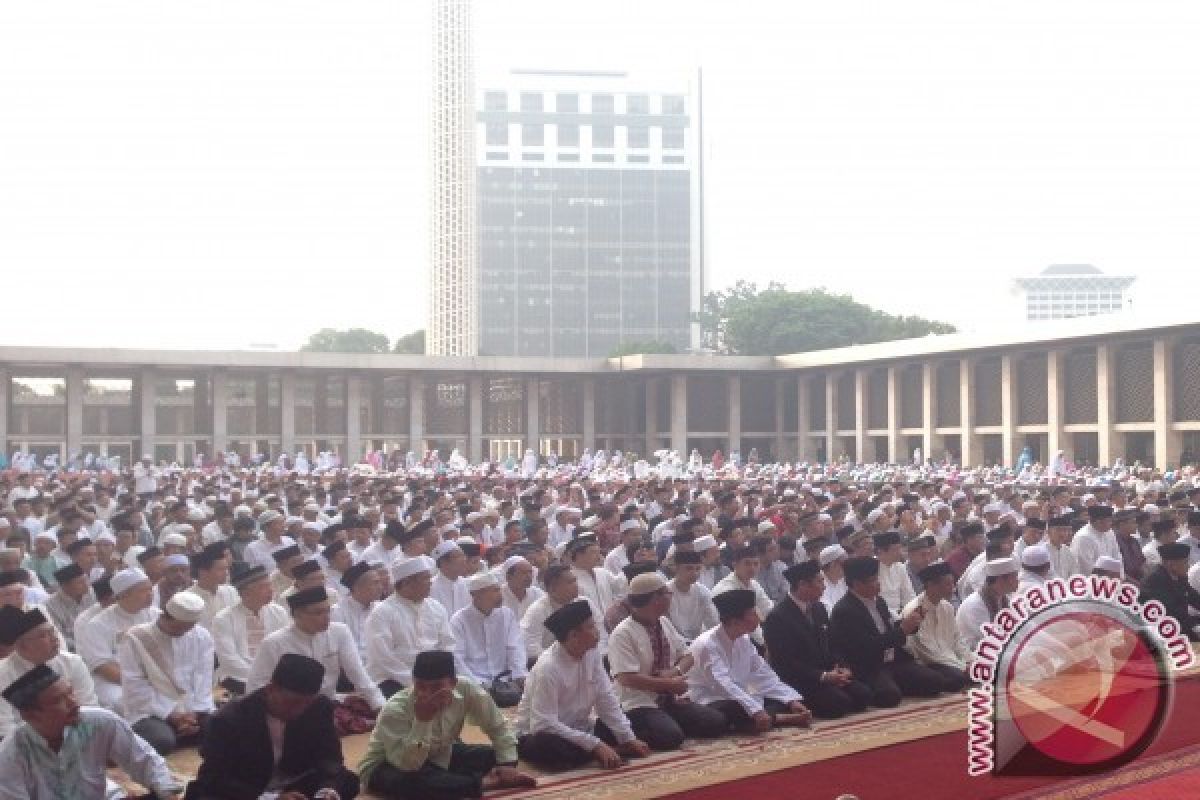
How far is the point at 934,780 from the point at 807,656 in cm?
180

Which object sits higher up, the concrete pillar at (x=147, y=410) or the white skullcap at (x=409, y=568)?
the concrete pillar at (x=147, y=410)

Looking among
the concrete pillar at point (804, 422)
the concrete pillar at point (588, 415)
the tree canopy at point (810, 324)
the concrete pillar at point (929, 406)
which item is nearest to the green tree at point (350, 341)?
the tree canopy at point (810, 324)

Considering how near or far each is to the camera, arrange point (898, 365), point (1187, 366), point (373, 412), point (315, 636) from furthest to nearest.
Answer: point (373, 412) < point (898, 365) < point (1187, 366) < point (315, 636)

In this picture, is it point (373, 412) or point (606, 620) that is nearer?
point (606, 620)

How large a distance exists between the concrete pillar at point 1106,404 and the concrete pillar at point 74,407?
27080mm

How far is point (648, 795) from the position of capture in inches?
215

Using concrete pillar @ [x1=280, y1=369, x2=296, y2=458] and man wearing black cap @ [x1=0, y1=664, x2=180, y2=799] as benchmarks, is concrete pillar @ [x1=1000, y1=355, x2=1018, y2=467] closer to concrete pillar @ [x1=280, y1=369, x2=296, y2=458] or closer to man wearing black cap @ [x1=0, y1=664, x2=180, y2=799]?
concrete pillar @ [x1=280, y1=369, x2=296, y2=458]

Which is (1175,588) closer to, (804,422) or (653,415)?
(804,422)

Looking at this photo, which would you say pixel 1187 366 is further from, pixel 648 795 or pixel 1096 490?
pixel 648 795

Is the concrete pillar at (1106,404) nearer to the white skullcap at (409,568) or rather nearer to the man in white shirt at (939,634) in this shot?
the man in white shirt at (939,634)

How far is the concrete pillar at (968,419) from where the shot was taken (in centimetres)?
3347

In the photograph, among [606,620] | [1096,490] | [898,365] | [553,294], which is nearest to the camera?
[606,620]

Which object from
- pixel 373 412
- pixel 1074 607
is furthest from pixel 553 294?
pixel 1074 607

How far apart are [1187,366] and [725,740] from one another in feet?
82.2
